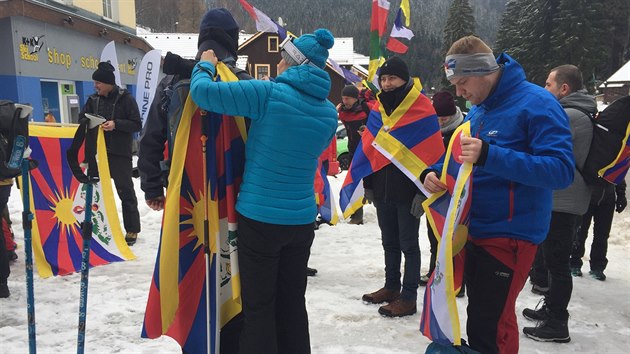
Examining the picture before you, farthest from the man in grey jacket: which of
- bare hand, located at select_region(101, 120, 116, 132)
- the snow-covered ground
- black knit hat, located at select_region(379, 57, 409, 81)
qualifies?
bare hand, located at select_region(101, 120, 116, 132)

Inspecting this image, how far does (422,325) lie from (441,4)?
123m

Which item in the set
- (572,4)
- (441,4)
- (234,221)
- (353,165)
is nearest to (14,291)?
(234,221)

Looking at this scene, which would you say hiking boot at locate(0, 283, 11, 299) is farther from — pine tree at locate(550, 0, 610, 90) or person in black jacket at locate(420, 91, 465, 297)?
pine tree at locate(550, 0, 610, 90)

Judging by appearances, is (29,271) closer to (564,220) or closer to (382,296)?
(382,296)

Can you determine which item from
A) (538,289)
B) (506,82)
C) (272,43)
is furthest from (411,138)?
(272,43)

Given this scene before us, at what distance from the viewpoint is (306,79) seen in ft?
8.15

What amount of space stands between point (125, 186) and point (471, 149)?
487 centimetres

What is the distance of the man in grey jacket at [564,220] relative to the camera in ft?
11.7

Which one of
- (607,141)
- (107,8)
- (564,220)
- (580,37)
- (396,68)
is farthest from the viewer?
(580,37)

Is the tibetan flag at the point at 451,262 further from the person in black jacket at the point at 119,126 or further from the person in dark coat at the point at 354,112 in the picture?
the person in dark coat at the point at 354,112

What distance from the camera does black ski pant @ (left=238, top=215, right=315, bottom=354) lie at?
2539 mm

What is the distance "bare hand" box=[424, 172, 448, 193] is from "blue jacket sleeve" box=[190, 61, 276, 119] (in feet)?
3.49

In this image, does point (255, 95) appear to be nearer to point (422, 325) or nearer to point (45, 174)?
point (422, 325)

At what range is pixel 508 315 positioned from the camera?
2.51m
